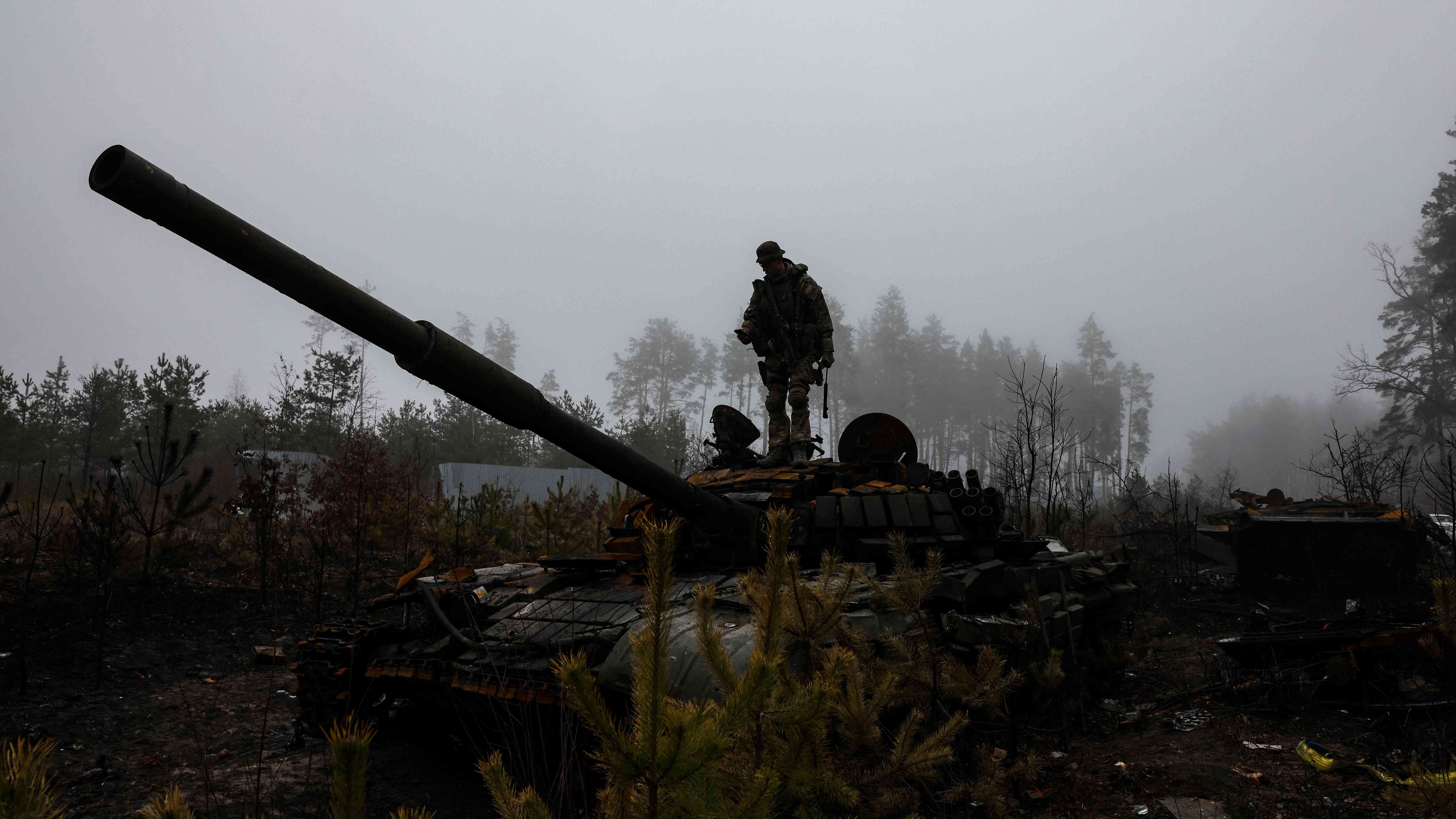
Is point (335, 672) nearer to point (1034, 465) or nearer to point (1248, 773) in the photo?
point (1248, 773)

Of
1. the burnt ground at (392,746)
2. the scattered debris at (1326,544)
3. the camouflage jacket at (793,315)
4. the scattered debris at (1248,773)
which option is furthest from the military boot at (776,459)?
the scattered debris at (1326,544)

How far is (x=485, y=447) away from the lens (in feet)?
99.6

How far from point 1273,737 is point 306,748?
25.4 ft

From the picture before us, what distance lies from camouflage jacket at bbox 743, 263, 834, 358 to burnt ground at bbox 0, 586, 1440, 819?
403 centimetres

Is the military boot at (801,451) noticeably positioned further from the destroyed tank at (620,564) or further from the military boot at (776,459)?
the destroyed tank at (620,564)

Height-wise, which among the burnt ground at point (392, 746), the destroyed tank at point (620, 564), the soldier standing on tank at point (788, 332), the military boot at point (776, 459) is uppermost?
the soldier standing on tank at point (788, 332)

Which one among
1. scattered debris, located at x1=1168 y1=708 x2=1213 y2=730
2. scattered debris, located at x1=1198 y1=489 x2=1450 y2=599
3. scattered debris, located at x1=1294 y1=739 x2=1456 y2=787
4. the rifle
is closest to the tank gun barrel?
the rifle

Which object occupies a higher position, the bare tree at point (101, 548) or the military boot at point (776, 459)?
the military boot at point (776, 459)

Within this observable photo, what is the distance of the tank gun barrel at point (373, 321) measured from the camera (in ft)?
9.38

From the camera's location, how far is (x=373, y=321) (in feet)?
11.4

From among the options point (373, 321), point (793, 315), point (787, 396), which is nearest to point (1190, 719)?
point (787, 396)

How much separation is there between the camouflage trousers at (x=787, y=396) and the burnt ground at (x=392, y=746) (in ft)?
11.0

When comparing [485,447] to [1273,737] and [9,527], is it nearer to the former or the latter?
[9,527]

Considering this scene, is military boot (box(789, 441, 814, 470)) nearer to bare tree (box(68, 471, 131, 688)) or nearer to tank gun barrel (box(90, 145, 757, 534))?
tank gun barrel (box(90, 145, 757, 534))
